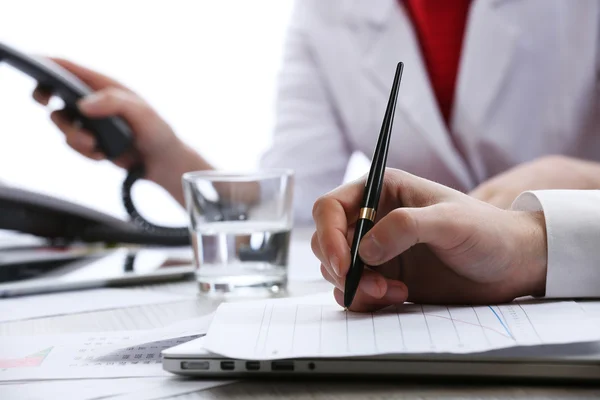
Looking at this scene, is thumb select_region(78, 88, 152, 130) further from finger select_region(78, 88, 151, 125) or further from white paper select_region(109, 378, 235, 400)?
white paper select_region(109, 378, 235, 400)

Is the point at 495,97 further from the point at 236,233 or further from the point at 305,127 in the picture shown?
the point at 236,233

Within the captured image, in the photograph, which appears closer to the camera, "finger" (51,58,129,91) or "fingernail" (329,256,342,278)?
"fingernail" (329,256,342,278)

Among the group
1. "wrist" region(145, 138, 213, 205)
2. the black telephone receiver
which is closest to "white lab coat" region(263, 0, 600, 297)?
"wrist" region(145, 138, 213, 205)

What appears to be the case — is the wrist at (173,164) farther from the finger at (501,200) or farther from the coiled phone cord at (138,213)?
the finger at (501,200)

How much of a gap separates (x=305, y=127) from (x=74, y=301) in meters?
0.69

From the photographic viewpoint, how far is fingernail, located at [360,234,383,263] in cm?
36

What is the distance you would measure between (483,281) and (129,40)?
4.82 feet

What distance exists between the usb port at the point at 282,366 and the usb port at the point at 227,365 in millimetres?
19

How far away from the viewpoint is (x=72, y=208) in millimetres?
838

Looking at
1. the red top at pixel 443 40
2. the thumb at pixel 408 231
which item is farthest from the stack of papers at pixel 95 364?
the red top at pixel 443 40

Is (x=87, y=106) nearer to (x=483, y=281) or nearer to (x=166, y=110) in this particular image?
(x=483, y=281)

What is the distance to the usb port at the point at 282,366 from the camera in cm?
32

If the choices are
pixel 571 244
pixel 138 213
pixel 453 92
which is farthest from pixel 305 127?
pixel 571 244

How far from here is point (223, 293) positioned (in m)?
0.57
